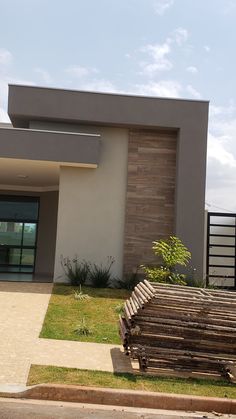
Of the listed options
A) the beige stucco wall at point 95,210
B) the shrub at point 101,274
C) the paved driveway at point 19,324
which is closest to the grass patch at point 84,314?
the paved driveway at point 19,324

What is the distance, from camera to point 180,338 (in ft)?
25.1

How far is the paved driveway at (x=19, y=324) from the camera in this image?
6.95 m

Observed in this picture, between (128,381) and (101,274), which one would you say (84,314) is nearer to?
(101,274)

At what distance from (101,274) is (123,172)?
3642mm

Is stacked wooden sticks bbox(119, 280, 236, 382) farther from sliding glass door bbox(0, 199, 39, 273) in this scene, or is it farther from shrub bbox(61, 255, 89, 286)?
sliding glass door bbox(0, 199, 39, 273)

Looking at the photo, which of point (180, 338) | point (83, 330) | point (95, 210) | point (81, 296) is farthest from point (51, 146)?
point (180, 338)

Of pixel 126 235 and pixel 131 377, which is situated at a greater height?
pixel 126 235

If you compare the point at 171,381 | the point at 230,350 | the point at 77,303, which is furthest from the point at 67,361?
the point at 77,303

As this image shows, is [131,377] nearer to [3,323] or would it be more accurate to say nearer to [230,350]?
[230,350]

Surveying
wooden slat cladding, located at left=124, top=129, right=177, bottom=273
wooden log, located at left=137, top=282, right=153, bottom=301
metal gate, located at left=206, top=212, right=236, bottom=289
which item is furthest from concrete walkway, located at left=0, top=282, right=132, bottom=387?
metal gate, located at left=206, top=212, right=236, bottom=289

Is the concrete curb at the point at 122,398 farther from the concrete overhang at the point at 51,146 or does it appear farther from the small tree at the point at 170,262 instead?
the concrete overhang at the point at 51,146

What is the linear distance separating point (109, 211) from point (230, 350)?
897 centimetres

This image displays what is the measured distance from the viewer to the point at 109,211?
16.2 meters

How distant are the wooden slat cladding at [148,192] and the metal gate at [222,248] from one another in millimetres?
3214
